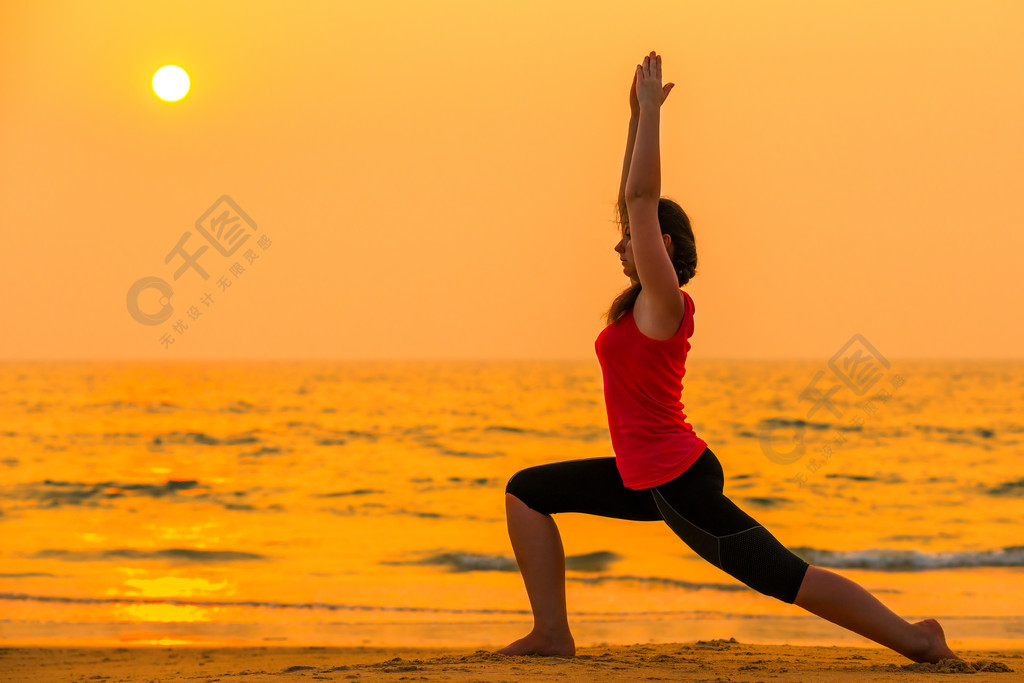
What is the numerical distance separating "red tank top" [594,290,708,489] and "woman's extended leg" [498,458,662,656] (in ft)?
0.76

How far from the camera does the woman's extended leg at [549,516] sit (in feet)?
10.7

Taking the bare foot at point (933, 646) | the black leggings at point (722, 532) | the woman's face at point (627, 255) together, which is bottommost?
the bare foot at point (933, 646)

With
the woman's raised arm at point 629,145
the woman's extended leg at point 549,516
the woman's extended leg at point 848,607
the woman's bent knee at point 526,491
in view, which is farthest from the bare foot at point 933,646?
the woman's raised arm at point 629,145

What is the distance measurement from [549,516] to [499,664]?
52 centimetres

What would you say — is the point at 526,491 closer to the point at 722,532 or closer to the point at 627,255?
the point at 722,532

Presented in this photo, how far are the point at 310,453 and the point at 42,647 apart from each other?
41.7ft

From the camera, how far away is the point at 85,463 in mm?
16297

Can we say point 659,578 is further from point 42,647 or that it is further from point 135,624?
point 42,647

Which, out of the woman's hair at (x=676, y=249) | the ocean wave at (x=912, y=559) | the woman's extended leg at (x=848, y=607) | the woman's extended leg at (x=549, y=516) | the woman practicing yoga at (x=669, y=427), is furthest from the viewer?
the ocean wave at (x=912, y=559)

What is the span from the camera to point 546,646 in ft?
11.1

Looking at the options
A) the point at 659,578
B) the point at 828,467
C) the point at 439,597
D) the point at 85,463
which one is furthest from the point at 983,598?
the point at 85,463

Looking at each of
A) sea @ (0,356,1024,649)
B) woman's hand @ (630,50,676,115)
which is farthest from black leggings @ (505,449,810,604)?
sea @ (0,356,1024,649)

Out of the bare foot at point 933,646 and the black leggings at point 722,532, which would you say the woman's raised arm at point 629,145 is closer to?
the black leggings at point 722,532

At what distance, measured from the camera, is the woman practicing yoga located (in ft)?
9.02
